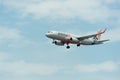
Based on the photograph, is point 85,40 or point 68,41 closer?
point 68,41

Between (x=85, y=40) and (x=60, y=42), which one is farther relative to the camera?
(x=85, y=40)

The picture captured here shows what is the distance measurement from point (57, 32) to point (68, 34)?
20.5 feet

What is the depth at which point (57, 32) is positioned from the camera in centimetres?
17412

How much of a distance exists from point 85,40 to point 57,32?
59.2ft

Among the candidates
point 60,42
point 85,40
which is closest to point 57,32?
point 60,42

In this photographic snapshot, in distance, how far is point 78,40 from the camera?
18000 centimetres

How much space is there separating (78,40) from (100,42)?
9.78m

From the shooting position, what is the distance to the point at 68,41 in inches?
6855

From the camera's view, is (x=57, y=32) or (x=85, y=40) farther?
(x=85, y=40)

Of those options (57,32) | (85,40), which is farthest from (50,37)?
(85,40)

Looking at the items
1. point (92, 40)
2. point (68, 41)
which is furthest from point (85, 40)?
point (68, 41)

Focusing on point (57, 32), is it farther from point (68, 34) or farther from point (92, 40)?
point (92, 40)

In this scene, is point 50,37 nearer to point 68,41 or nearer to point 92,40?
point 68,41

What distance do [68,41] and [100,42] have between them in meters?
16.0
